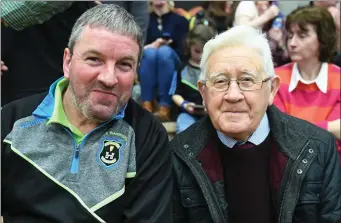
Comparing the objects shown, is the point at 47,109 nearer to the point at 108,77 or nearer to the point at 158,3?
the point at 108,77

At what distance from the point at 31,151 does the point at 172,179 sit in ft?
1.77

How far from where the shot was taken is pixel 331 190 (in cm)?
193

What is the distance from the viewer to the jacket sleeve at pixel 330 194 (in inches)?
75.8

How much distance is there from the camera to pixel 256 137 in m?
1.96

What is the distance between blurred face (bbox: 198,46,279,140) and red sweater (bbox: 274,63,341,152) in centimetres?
90

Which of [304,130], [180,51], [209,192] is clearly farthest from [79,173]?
[180,51]

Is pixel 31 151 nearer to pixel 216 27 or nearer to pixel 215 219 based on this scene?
pixel 215 219

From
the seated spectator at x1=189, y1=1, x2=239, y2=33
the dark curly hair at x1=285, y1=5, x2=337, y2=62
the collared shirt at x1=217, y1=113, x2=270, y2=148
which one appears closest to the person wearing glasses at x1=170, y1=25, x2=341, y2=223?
the collared shirt at x1=217, y1=113, x2=270, y2=148

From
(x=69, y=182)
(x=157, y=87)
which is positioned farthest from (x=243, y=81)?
(x=157, y=87)

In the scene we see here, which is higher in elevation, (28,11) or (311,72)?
(28,11)

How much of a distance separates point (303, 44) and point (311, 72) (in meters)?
0.17

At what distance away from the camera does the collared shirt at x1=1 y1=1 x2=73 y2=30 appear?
89.2 inches

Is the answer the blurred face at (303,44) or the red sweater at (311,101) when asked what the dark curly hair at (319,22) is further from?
the red sweater at (311,101)

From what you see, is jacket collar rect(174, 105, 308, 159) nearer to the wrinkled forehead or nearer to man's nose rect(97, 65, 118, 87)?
the wrinkled forehead
